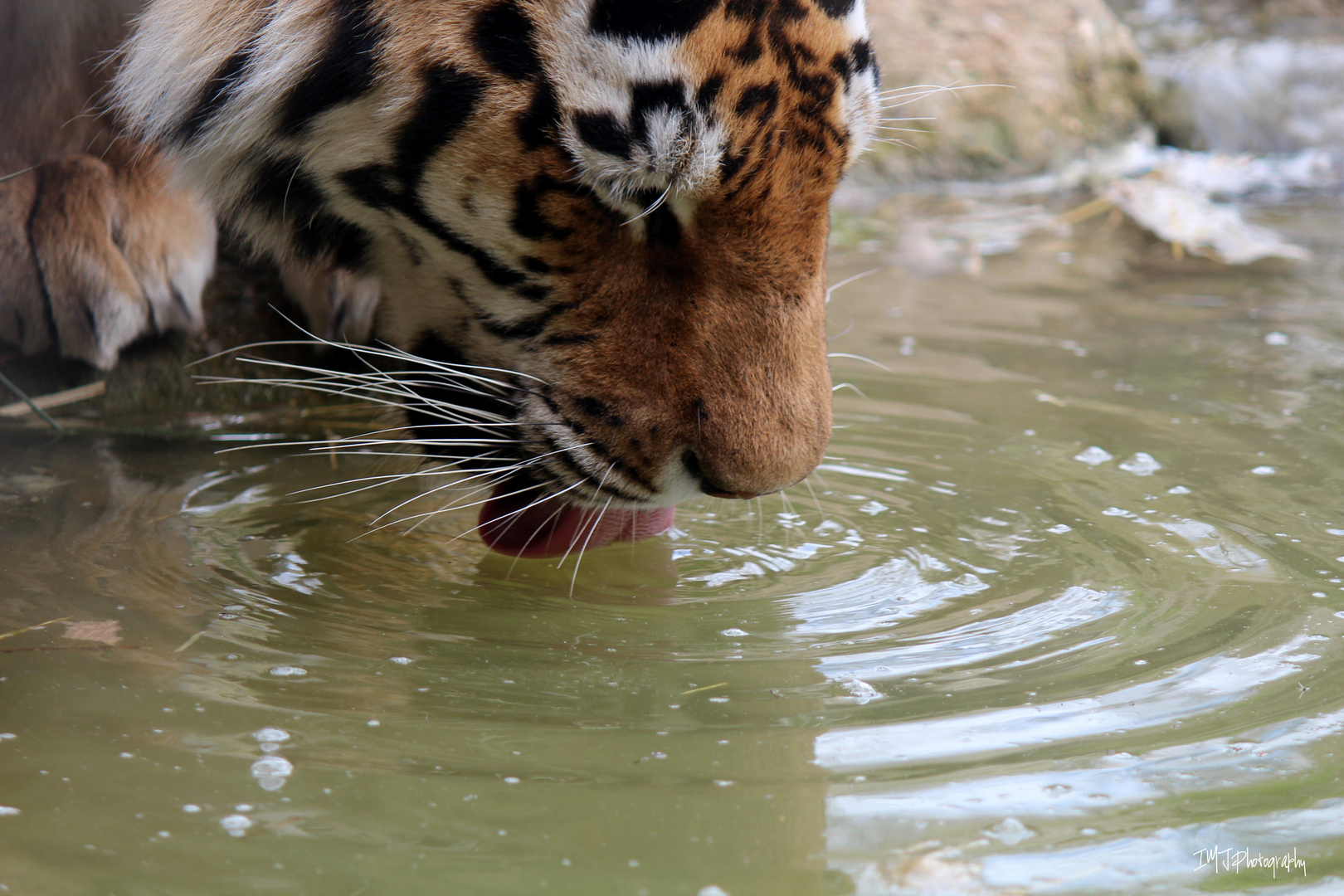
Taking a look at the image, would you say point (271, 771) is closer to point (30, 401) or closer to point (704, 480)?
point (704, 480)

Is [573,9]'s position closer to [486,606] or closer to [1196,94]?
[486,606]

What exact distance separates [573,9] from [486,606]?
2.83ft

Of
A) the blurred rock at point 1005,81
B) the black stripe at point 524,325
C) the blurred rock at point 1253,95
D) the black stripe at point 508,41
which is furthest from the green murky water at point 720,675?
the blurred rock at point 1253,95

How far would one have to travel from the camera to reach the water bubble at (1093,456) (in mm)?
2525

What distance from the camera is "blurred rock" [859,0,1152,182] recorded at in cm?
595

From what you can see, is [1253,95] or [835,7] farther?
[1253,95]

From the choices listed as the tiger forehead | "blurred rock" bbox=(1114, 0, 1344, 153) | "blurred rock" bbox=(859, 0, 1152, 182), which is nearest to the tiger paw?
the tiger forehead

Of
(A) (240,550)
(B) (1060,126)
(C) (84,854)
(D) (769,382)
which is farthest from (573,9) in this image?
(B) (1060,126)

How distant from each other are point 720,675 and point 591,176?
71 centimetres

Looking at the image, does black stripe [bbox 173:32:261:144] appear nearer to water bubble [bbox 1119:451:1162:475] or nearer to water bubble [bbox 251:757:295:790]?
water bubble [bbox 251:757:295:790]

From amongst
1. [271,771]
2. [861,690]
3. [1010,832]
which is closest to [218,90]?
[271,771]

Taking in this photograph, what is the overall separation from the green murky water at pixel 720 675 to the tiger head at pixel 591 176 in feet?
0.88

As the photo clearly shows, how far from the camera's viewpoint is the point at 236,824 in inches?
49.1
